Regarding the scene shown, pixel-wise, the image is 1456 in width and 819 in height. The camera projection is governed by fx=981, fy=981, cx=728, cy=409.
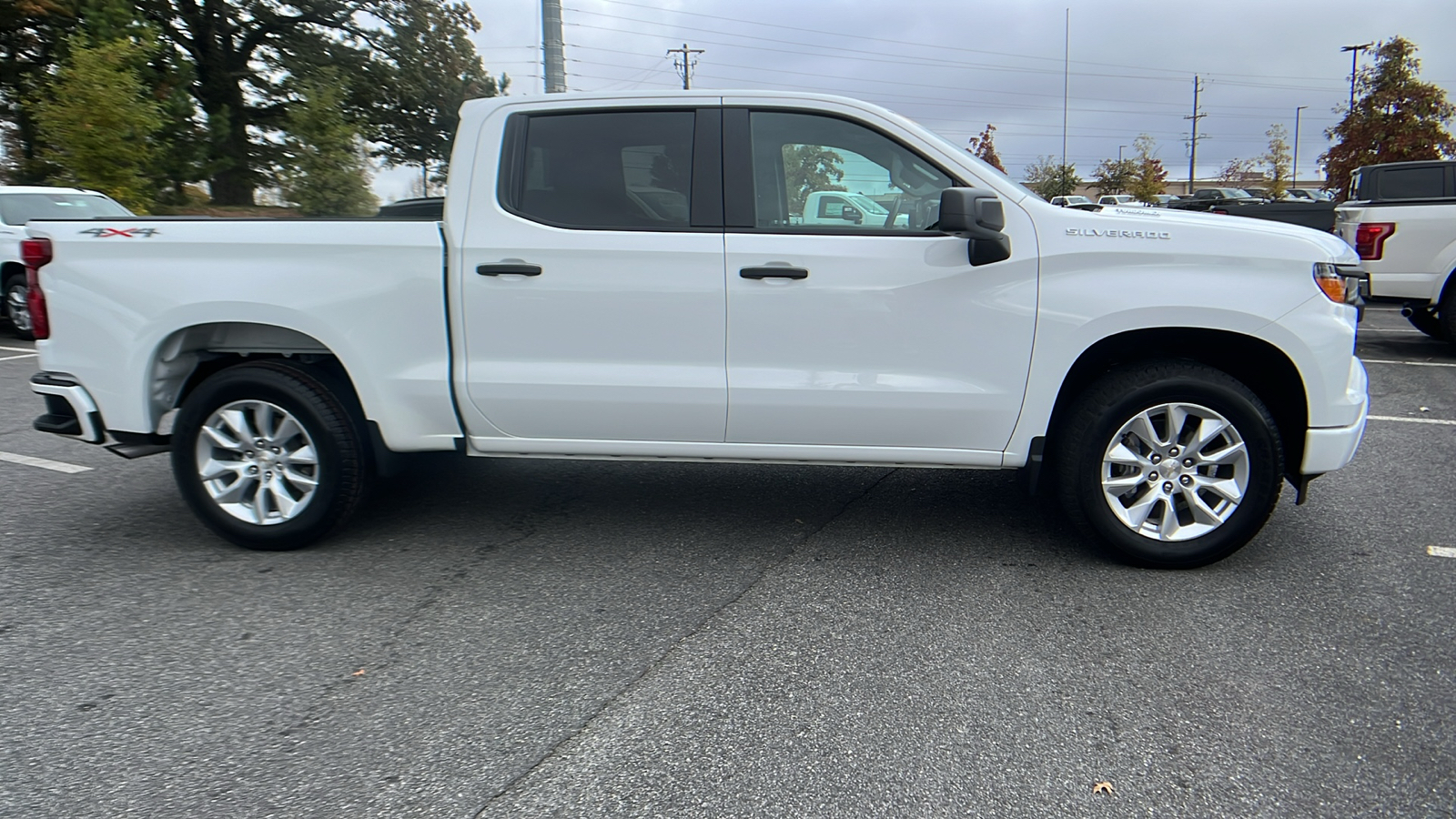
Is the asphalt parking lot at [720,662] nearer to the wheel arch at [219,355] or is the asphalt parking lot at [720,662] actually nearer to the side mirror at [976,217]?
the wheel arch at [219,355]

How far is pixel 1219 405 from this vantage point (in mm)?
3895

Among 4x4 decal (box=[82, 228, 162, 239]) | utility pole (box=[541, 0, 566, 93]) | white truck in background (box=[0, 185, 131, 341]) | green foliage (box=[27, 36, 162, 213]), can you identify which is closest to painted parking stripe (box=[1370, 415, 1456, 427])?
4x4 decal (box=[82, 228, 162, 239])

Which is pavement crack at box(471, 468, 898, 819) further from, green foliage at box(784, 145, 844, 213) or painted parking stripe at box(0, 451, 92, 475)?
painted parking stripe at box(0, 451, 92, 475)

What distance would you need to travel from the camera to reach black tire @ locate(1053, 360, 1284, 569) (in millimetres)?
3887

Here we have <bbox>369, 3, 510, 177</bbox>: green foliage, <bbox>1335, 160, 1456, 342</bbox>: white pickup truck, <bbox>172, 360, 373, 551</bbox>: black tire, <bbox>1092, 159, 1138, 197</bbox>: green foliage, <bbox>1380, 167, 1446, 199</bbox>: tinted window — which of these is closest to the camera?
<bbox>172, 360, 373, 551</bbox>: black tire

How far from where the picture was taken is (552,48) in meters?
14.5

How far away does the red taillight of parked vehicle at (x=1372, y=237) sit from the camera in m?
9.34

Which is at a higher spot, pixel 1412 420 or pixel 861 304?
pixel 861 304

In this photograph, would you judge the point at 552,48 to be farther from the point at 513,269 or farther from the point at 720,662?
the point at 720,662

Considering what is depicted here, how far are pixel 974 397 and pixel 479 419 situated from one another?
207cm

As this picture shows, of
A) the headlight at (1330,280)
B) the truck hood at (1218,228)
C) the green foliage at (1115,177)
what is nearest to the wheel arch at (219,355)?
the truck hood at (1218,228)

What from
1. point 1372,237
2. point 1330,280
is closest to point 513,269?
point 1330,280

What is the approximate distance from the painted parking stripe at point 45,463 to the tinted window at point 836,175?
4.43m

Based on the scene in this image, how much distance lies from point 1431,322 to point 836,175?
30.6 feet
